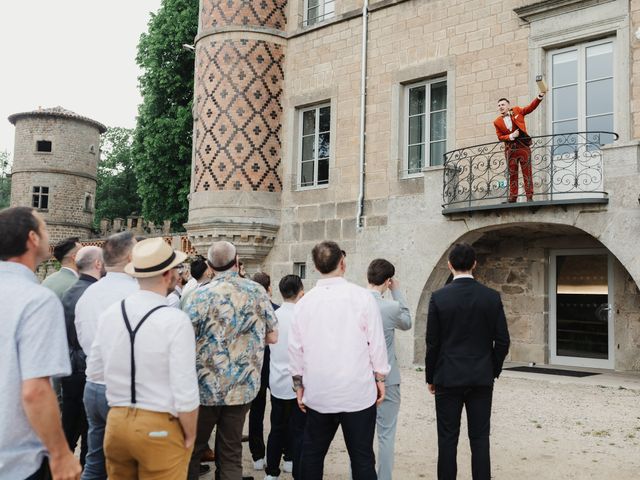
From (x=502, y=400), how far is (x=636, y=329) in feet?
12.3

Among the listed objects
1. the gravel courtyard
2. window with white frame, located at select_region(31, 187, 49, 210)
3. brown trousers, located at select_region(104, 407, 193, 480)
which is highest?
window with white frame, located at select_region(31, 187, 49, 210)

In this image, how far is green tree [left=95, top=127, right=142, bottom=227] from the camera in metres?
40.5

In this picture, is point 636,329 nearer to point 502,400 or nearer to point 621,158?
point 621,158

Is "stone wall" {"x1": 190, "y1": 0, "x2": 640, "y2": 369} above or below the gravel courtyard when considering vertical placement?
above

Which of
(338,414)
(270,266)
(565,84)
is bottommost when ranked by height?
(338,414)

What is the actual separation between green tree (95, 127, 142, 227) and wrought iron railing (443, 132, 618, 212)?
103ft

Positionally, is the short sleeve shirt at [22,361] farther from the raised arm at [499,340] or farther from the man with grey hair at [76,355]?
the raised arm at [499,340]

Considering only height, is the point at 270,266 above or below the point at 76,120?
below

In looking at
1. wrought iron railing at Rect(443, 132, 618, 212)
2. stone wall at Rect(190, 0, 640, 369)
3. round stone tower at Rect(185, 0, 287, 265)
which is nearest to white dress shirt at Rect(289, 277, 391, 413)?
wrought iron railing at Rect(443, 132, 618, 212)

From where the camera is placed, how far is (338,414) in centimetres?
357

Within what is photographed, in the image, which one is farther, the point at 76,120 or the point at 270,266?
the point at 76,120

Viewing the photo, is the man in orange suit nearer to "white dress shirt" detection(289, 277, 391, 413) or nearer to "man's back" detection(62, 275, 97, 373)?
"white dress shirt" detection(289, 277, 391, 413)

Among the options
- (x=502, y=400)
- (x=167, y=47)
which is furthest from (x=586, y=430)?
(x=167, y=47)

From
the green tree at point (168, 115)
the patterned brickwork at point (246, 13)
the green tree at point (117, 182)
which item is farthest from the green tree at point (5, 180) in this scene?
the patterned brickwork at point (246, 13)
